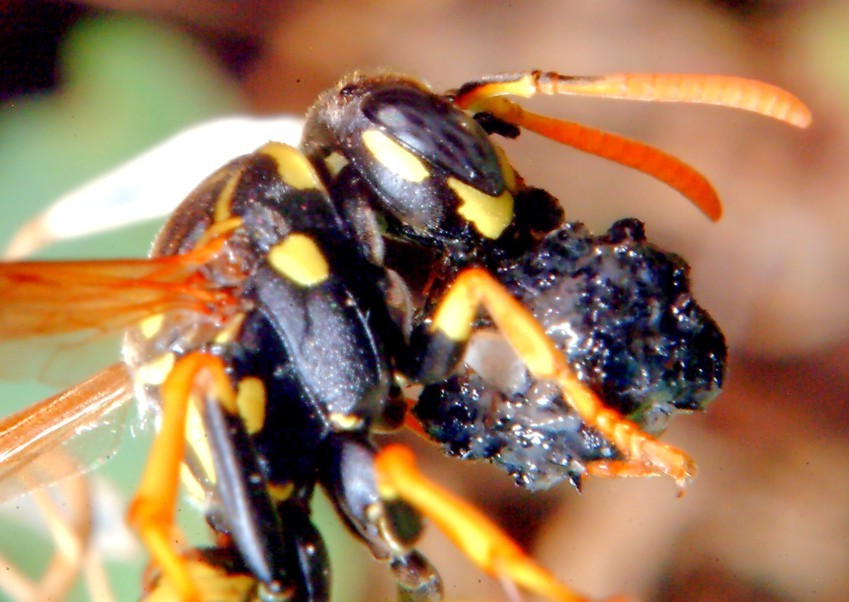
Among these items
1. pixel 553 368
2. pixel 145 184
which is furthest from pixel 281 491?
pixel 145 184

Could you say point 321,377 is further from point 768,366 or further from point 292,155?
point 768,366

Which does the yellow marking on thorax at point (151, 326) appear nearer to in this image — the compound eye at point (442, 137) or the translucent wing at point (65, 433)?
the translucent wing at point (65, 433)

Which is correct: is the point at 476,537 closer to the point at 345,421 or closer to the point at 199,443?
the point at 345,421

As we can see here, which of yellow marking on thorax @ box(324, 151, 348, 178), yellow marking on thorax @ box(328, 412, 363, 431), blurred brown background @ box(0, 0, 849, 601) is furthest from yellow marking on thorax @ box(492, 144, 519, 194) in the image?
blurred brown background @ box(0, 0, 849, 601)

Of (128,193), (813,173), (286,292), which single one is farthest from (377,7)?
(286,292)

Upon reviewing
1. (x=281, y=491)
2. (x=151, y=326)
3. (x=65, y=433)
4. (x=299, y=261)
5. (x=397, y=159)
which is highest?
(x=397, y=159)
